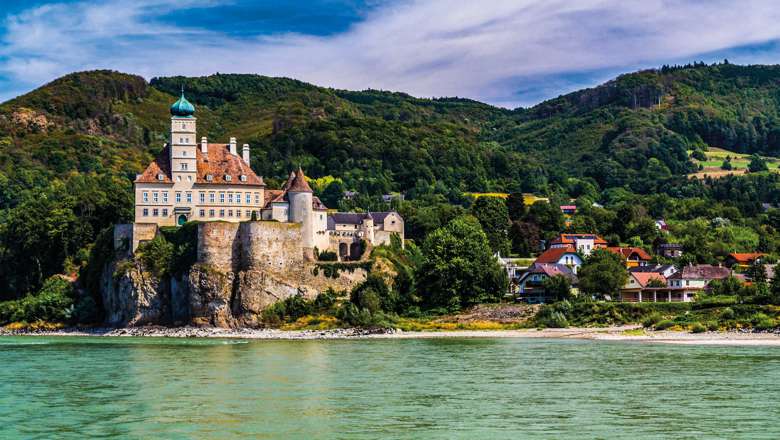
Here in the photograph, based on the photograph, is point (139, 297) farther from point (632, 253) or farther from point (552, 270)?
point (632, 253)

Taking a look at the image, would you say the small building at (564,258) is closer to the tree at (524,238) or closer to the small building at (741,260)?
the tree at (524,238)

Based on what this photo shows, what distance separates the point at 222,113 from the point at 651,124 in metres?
74.5

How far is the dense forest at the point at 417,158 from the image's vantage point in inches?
3307

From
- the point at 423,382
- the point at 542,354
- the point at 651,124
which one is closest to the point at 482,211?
the point at 542,354

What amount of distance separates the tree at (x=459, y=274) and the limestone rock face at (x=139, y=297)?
57.0ft

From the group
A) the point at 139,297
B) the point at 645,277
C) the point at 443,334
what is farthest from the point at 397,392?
the point at 645,277

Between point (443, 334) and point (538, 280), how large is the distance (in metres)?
13.5

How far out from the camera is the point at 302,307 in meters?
67.5

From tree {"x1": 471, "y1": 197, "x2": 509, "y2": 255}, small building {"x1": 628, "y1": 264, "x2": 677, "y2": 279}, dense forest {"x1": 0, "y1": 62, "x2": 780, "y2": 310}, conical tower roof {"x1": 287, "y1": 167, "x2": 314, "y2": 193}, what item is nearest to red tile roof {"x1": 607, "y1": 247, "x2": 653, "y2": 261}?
dense forest {"x1": 0, "y1": 62, "x2": 780, "y2": 310}

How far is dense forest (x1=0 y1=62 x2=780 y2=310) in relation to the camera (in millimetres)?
84000

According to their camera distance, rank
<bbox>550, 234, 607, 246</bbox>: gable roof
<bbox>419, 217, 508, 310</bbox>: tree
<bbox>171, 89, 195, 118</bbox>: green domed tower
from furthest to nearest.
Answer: <bbox>550, 234, 607, 246</bbox>: gable roof
<bbox>171, 89, 195, 118</bbox>: green domed tower
<bbox>419, 217, 508, 310</bbox>: tree

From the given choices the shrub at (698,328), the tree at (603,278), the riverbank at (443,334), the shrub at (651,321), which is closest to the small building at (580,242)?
the tree at (603,278)

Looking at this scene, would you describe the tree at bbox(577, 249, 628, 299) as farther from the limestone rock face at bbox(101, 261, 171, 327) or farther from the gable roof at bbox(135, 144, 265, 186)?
the limestone rock face at bbox(101, 261, 171, 327)

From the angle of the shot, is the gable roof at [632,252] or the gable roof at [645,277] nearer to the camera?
the gable roof at [645,277]
